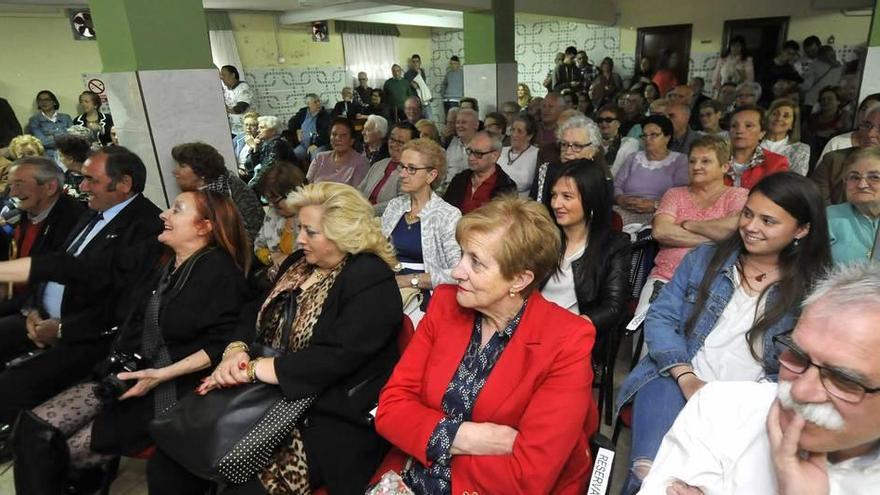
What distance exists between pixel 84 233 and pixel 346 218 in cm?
142

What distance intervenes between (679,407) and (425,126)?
368 cm

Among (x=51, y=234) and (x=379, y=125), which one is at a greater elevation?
(x=379, y=125)

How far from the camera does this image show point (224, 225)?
6.57 feet

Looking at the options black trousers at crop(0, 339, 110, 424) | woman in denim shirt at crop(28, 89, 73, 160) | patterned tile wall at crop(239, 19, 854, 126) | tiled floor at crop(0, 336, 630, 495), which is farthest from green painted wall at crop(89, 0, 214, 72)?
patterned tile wall at crop(239, 19, 854, 126)

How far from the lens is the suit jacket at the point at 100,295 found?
2160mm

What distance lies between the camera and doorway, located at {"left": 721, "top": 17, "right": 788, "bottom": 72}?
365 inches

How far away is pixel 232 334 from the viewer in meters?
1.92

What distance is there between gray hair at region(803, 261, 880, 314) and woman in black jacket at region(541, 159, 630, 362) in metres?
1.09

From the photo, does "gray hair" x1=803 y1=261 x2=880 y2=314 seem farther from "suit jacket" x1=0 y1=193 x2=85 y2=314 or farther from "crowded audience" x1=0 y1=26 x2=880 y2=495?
"suit jacket" x1=0 y1=193 x2=85 y2=314

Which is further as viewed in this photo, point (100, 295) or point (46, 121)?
point (46, 121)

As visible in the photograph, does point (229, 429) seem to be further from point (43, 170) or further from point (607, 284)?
point (43, 170)

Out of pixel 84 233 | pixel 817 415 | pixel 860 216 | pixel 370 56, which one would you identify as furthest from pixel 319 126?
pixel 817 415

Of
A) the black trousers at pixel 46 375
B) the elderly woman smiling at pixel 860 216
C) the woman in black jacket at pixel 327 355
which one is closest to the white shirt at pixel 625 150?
the elderly woman smiling at pixel 860 216

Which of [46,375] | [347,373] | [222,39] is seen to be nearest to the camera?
[347,373]
